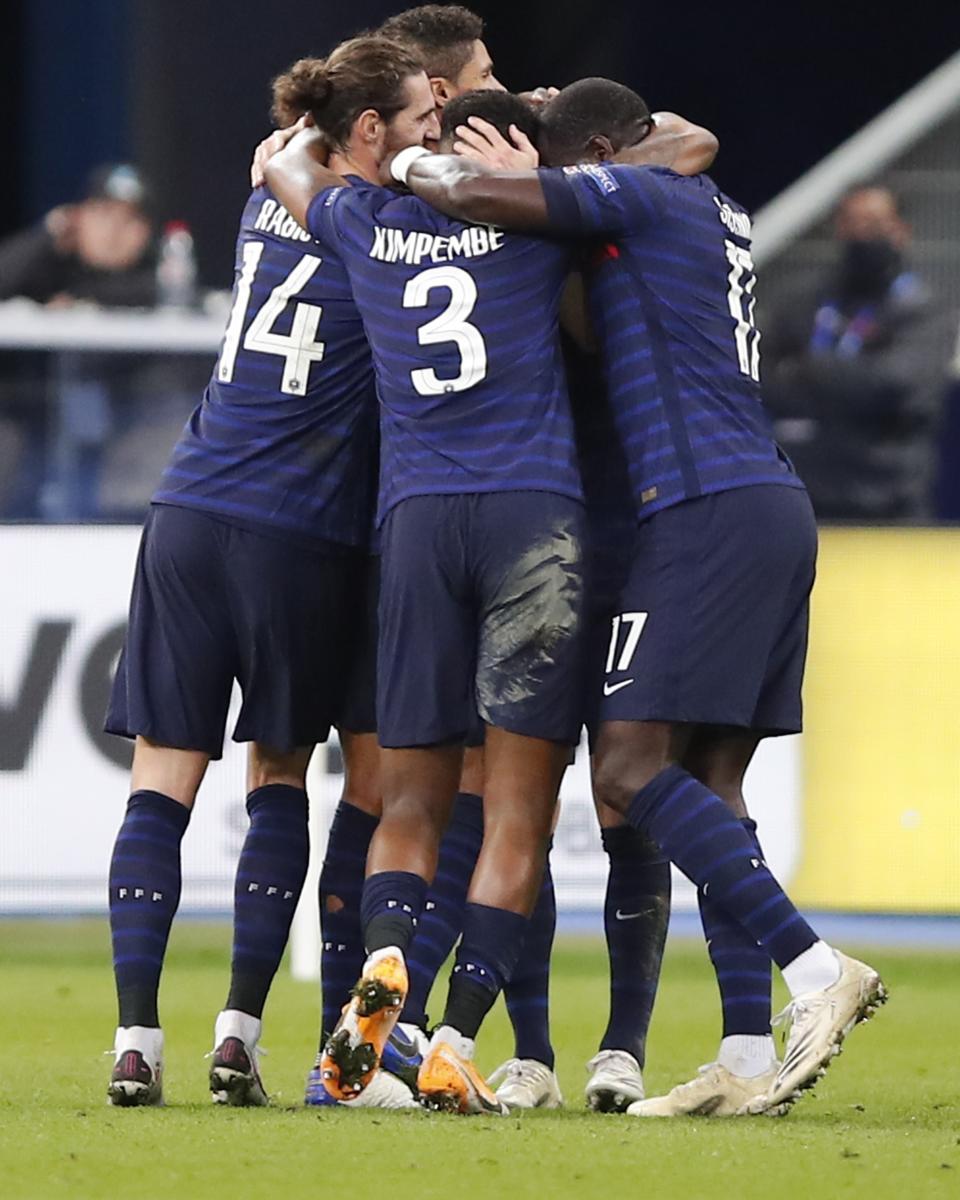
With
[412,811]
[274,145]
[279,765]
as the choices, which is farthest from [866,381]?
[412,811]

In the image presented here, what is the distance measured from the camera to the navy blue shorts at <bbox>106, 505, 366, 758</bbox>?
5.18m

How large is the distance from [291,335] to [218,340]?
19.5 ft

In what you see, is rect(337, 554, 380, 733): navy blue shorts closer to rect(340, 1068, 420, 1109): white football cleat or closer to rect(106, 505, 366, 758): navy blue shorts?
rect(106, 505, 366, 758): navy blue shorts

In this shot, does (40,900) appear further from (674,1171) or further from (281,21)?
(281,21)

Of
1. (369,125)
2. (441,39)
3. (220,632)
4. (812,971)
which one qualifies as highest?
(441,39)

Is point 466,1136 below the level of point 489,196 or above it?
below

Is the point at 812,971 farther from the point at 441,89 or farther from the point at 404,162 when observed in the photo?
the point at 441,89

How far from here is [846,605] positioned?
28.3 ft

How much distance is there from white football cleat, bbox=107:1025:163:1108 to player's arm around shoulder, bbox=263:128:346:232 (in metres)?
1.67

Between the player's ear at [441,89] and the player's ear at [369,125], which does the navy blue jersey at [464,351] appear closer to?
the player's ear at [369,125]

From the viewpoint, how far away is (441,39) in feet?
18.4

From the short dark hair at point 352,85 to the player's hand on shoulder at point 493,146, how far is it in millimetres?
221

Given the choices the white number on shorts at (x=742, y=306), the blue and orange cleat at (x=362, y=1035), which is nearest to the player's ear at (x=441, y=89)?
the white number on shorts at (x=742, y=306)

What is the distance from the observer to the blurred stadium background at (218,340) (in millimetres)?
8383
